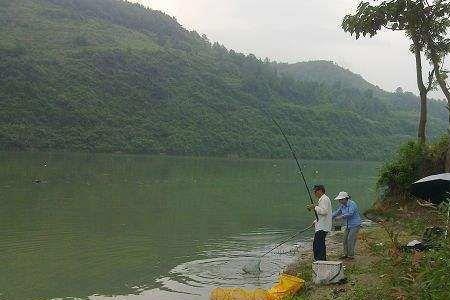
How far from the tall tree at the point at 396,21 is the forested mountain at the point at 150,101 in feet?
227

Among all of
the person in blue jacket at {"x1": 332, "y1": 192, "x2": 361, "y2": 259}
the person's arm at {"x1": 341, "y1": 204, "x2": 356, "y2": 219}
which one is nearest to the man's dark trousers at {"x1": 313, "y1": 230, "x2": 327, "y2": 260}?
the person in blue jacket at {"x1": 332, "y1": 192, "x2": 361, "y2": 259}

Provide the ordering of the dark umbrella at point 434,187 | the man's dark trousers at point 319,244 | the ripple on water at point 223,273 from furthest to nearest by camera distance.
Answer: the dark umbrella at point 434,187 → the ripple on water at point 223,273 → the man's dark trousers at point 319,244

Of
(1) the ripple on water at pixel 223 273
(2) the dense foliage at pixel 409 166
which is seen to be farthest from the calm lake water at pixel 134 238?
(2) the dense foliage at pixel 409 166

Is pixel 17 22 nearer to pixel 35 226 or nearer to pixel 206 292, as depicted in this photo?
pixel 35 226

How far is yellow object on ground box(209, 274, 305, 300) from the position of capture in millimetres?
10039

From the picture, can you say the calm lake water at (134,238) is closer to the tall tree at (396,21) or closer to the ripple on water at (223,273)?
the ripple on water at (223,273)

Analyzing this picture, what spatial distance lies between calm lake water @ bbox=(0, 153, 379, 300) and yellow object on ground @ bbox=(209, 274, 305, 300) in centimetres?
147

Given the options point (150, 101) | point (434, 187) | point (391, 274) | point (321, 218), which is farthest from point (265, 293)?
point (150, 101)

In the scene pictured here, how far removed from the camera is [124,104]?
111 meters

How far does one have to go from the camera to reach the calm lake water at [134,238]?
12523 millimetres

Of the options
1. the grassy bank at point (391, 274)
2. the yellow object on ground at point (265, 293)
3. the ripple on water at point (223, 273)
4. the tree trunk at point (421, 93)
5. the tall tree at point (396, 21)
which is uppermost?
the tall tree at point (396, 21)

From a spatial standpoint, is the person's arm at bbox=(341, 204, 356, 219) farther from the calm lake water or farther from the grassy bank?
the calm lake water

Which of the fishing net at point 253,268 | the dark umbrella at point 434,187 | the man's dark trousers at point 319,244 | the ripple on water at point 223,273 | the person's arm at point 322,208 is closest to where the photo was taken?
the person's arm at point 322,208

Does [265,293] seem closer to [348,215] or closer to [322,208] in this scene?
[322,208]
